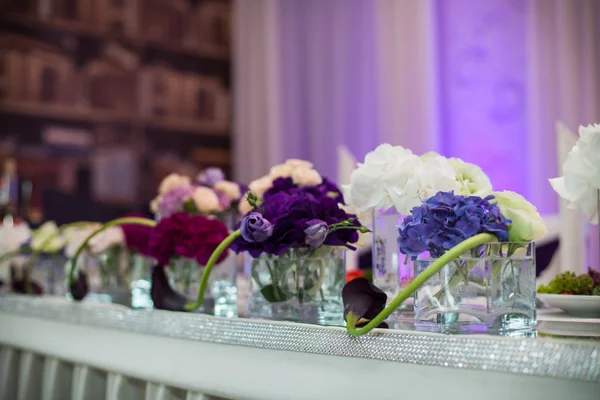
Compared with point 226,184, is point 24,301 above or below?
below

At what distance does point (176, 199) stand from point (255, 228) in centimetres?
48

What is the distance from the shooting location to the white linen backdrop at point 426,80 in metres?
3.17

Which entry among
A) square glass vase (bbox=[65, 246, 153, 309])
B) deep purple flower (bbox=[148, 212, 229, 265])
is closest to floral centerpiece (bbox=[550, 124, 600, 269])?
deep purple flower (bbox=[148, 212, 229, 265])

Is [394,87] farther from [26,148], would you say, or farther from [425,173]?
[425,173]

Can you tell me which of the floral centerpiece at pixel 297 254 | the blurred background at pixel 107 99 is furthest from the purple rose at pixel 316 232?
the blurred background at pixel 107 99

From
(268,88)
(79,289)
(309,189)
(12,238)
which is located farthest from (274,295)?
(268,88)

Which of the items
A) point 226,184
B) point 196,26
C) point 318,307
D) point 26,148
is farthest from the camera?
point 196,26

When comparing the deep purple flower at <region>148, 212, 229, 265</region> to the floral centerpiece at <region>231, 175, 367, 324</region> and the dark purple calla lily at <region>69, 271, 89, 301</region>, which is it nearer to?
the floral centerpiece at <region>231, 175, 367, 324</region>

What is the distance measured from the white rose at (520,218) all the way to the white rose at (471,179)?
0.03m

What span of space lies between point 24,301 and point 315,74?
10.4ft

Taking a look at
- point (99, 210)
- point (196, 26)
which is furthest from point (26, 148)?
point (196, 26)

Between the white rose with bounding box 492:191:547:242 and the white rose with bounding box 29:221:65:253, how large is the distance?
3.74 ft

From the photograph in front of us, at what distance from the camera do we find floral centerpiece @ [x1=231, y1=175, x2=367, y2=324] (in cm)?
89

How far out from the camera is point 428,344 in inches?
27.0
